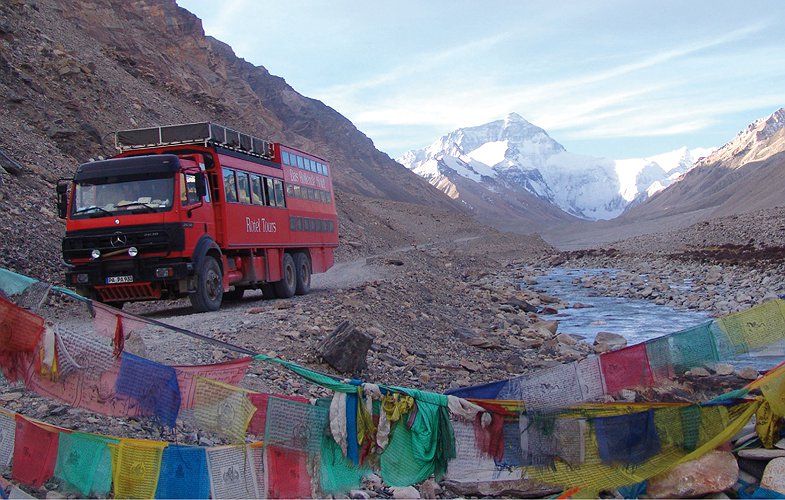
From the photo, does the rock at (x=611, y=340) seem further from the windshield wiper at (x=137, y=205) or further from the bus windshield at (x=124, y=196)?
the windshield wiper at (x=137, y=205)

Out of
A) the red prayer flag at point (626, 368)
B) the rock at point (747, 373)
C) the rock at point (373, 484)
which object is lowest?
the rock at point (373, 484)

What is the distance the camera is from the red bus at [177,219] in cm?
1287

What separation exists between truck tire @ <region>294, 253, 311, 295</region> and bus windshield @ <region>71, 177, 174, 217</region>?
667 centimetres

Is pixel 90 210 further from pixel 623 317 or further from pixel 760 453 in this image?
pixel 623 317

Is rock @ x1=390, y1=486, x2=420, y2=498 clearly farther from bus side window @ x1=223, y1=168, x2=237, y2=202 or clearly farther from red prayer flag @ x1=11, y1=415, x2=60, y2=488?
bus side window @ x1=223, y1=168, x2=237, y2=202

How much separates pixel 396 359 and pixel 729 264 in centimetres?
2703

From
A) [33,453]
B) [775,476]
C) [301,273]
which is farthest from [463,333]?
[33,453]

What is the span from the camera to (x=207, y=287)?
1392 centimetres

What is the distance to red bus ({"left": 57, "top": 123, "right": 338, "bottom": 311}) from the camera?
12.9 metres

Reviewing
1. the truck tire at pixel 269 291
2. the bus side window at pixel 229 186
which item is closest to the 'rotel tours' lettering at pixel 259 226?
the bus side window at pixel 229 186

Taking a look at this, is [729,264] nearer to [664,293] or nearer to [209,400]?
[664,293]

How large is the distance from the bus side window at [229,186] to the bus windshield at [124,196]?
7.22 feet

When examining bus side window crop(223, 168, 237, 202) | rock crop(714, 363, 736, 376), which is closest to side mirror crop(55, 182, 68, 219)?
bus side window crop(223, 168, 237, 202)

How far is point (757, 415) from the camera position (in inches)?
209
